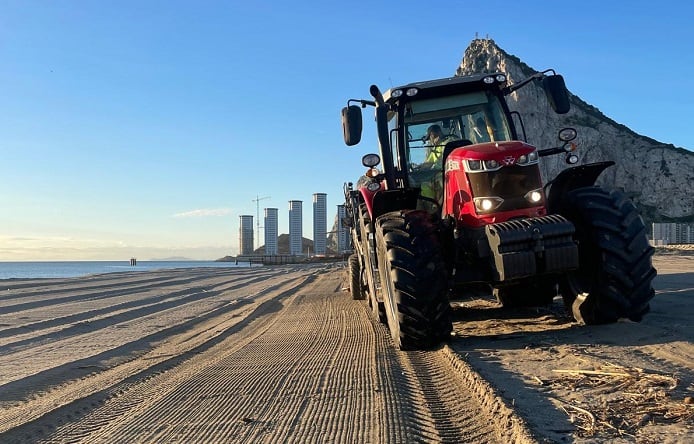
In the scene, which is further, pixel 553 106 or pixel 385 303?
pixel 553 106

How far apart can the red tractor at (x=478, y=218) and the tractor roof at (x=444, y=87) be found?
0.04 ft

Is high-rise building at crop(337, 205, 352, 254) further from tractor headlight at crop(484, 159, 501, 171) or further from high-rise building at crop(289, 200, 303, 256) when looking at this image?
high-rise building at crop(289, 200, 303, 256)

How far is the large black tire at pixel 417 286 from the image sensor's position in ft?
16.8

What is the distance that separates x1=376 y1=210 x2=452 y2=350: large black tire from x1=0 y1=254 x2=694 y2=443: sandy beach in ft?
0.68

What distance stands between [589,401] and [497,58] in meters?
81.8

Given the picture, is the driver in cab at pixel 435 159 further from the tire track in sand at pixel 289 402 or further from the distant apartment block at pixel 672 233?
the distant apartment block at pixel 672 233

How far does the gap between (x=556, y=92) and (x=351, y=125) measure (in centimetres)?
242

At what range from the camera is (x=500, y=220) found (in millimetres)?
5547

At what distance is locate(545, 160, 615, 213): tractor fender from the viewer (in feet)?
19.7

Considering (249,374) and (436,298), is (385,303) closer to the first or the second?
(436,298)

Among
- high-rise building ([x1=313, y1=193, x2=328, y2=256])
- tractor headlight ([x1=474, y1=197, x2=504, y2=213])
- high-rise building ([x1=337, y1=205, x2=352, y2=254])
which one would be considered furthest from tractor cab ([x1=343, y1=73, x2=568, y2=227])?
high-rise building ([x1=313, y1=193, x2=328, y2=256])

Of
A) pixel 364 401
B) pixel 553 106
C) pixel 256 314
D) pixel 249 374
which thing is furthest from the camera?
pixel 256 314

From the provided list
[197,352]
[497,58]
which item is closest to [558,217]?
[197,352]

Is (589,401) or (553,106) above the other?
(553,106)
